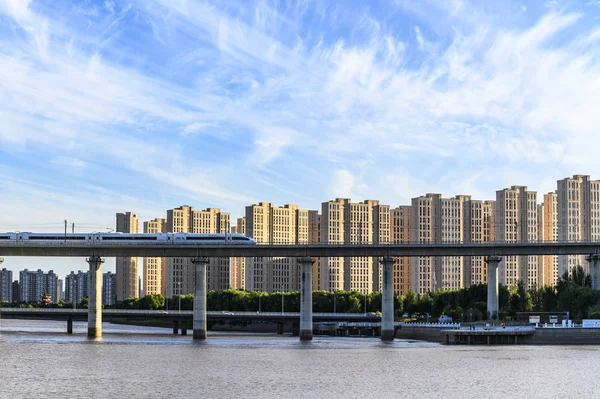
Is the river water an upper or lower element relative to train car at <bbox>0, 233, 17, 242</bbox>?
lower

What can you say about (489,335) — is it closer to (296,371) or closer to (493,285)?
(493,285)

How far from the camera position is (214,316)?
188500mm

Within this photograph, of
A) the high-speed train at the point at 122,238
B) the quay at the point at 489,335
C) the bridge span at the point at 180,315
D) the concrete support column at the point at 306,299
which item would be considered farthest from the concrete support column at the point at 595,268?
the high-speed train at the point at 122,238

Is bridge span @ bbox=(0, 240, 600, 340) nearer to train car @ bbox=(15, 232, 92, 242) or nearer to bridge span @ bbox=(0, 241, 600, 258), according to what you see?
bridge span @ bbox=(0, 241, 600, 258)

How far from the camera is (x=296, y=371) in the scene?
90.4m

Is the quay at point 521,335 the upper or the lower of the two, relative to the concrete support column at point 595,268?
lower

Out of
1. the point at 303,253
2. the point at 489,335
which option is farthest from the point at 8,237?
the point at 489,335

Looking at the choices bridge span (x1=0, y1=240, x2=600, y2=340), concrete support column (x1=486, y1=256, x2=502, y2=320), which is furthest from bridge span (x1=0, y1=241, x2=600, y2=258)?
concrete support column (x1=486, y1=256, x2=502, y2=320)

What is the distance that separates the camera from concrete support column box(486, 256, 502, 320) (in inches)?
5832

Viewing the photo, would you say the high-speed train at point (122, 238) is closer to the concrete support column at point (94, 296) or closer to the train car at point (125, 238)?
the train car at point (125, 238)

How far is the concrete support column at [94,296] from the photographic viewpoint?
14875 centimetres

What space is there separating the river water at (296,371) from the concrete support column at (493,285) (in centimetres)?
2042

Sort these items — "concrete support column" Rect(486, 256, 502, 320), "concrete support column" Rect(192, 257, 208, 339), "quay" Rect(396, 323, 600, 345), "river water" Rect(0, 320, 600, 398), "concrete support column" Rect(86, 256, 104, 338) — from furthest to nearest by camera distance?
"concrete support column" Rect(86, 256, 104, 338) < "concrete support column" Rect(486, 256, 502, 320) < "concrete support column" Rect(192, 257, 208, 339) < "quay" Rect(396, 323, 600, 345) < "river water" Rect(0, 320, 600, 398)

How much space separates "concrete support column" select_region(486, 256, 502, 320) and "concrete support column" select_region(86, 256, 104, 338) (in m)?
60.5
